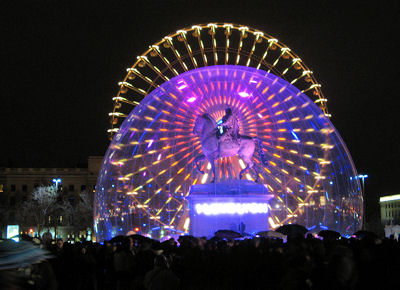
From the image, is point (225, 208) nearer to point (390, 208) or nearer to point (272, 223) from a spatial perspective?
point (272, 223)

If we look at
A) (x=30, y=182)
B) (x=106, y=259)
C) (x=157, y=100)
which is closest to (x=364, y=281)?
(x=106, y=259)

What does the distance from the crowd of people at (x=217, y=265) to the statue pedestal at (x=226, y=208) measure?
1142 centimetres

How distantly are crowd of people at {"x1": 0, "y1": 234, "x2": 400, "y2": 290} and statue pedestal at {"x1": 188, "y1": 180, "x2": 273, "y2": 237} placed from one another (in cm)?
1142

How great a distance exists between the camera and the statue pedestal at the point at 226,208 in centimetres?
2842

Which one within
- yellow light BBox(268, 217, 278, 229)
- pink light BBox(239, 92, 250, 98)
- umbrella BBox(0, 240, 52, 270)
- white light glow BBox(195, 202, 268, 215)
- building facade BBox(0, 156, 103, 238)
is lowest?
yellow light BBox(268, 217, 278, 229)

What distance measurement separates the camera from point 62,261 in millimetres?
13133

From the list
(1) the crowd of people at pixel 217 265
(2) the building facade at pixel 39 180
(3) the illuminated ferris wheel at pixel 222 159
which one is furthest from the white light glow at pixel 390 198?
(1) the crowd of people at pixel 217 265

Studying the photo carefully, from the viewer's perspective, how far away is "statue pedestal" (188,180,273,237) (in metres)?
28.4

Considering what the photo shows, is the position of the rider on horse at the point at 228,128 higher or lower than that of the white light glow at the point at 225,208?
higher

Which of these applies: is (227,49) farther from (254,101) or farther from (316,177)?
(316,177)

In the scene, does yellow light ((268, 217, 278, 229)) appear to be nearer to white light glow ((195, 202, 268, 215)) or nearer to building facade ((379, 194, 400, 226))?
white light glow ((195, 202, 268, 215))

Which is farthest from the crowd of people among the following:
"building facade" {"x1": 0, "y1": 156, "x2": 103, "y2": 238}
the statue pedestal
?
"building facade" {"x1": 0, "y1": 156, "x2": 103, "y2": 238}

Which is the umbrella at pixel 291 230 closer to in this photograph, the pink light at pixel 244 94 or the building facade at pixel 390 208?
the pink light at pixel 244 94

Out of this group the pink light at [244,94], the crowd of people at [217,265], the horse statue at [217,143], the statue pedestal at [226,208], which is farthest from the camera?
the pink light at [244,94]
